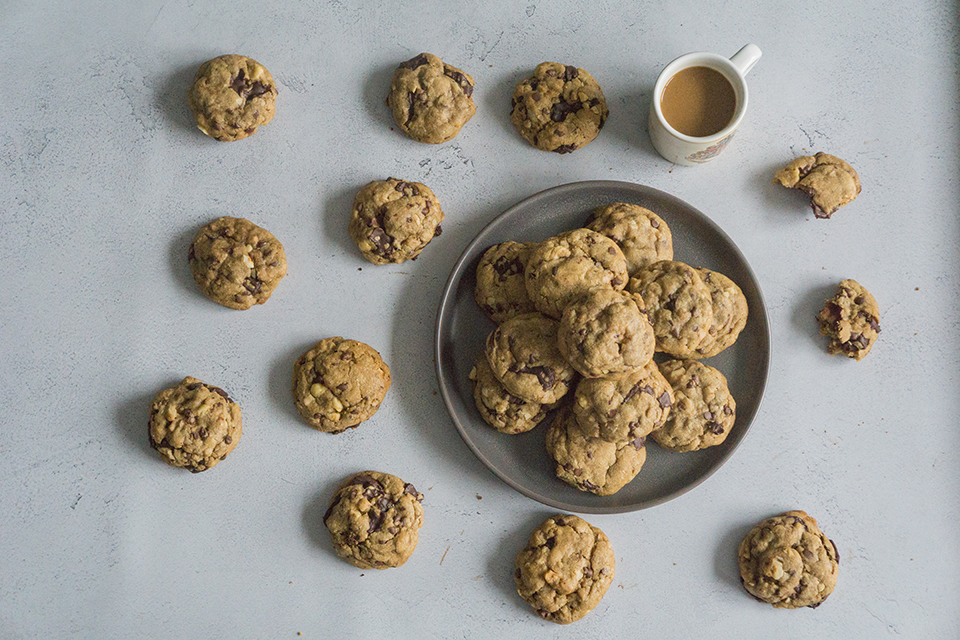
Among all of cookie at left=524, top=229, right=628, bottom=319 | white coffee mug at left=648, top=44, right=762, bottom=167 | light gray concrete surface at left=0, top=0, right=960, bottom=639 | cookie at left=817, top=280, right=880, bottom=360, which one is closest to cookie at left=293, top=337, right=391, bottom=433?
light gray concrete surface at left=0, top=0, right=960, bottom=639

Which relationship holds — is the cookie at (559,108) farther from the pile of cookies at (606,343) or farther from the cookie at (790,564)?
the cookie at (790,564)

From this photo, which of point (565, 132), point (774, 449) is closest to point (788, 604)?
point (774, 449)

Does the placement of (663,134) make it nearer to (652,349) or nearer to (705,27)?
(705,27)

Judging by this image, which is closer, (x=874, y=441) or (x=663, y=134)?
(x=663, y=134)

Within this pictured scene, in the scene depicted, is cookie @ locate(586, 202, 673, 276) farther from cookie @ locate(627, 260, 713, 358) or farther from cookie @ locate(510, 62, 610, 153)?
cookie @ locate(510, 62, 610, 153)

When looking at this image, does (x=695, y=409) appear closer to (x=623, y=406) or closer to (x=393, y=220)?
(x=623, y=406)

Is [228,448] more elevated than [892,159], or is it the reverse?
[892,159]

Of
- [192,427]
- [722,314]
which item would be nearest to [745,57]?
[722,314]
